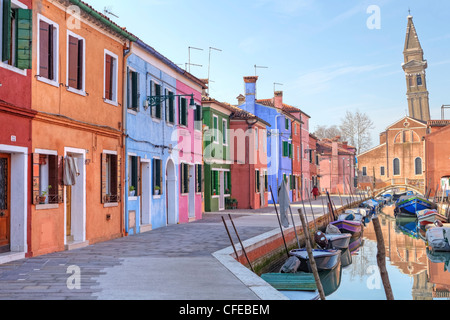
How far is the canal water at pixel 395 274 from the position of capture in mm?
13922

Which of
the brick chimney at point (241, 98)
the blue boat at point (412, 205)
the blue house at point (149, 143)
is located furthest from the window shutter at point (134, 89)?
the blue boat at point (412, 205)

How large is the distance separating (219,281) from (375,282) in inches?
350

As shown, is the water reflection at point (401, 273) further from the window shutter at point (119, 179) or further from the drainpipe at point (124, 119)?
the window shutter at point (119, 179)

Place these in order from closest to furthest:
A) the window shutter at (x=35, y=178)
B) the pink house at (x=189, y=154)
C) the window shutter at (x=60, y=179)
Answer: the window shutter at (x=35, y=178) → the window shutter at (x=60, y=179) → the pink house at (x=189, y=154)

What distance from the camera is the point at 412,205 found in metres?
38.4

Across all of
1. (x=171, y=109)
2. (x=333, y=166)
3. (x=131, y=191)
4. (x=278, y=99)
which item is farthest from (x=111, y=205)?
(x=333, y=166)

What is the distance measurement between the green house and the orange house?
10998mm

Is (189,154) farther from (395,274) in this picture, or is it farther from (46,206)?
(46,206)

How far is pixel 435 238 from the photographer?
20.7m

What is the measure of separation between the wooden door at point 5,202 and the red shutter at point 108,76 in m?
4.58

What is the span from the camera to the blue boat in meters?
37.9

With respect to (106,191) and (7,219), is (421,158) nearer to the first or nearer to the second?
(106,191)

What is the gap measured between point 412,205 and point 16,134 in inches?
1321
